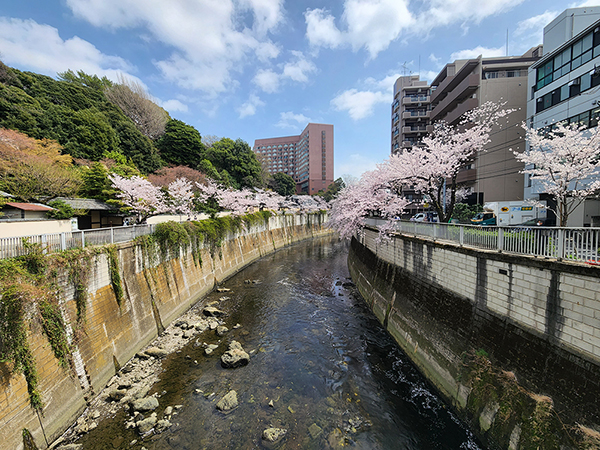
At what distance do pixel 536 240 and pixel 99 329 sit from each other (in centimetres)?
1426

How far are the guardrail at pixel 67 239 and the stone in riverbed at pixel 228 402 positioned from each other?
720 centimetres

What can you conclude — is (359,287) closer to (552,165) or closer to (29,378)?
(552,165)

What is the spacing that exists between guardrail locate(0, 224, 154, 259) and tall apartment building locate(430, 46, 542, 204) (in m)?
36.5

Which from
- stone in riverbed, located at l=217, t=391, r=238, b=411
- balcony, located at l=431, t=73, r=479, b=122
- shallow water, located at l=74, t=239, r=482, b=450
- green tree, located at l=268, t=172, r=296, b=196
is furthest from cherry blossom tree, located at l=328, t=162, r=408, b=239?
green tree, located at l=268, t=172, r=296, b=196

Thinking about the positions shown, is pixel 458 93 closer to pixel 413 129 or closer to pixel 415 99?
pixel 413 129

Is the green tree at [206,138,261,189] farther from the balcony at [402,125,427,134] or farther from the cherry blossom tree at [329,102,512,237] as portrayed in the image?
the cherry blossom tree at [329,102,512,237]

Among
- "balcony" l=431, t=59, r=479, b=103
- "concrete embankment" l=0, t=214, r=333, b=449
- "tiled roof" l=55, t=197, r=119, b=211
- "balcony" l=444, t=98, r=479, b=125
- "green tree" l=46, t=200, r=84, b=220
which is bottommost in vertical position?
"concrete embankment" l=0, t=214, r=333, b=449

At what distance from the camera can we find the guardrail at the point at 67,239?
682 centimetres

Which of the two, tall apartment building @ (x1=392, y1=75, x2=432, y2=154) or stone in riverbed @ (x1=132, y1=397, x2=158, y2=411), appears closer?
stone in riverbed @ (x1=132, y1=397, x2=158, y2=411)

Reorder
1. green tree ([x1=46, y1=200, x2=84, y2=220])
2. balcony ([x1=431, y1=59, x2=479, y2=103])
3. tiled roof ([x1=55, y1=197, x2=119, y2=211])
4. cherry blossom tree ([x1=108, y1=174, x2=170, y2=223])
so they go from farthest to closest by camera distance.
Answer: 1. balcony ([x1=431, y1=59, x2=479, y2=103])
2. cherry blossom tree ([x1=108, y1=174, x2=170, y2=223])
3. tiled roof ([x1=55, y1=197, x2=119, y2=211])
4. green tree ([x1=46, y1=200, x2=84, y2=220])

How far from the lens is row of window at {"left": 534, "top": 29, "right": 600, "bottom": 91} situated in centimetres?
1688

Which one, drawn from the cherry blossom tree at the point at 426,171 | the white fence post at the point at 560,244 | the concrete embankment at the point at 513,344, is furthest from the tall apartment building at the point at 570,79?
the concrete embankment at the point at 513,344

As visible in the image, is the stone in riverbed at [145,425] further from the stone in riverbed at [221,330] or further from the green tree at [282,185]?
the green tree at [282,185]

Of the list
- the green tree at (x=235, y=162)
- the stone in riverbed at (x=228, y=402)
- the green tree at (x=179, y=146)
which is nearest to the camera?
the stone in riverbed at (x=228, y=402)
